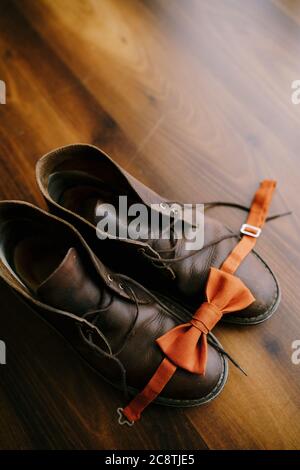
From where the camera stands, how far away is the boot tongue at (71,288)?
0.63 metres

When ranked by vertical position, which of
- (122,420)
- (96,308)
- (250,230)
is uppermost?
(250,230)

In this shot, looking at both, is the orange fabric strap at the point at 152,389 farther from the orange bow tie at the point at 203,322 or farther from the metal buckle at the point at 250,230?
the metal buckle at the point at 250,230

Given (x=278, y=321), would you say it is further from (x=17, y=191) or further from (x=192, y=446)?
(x=17, y=191)

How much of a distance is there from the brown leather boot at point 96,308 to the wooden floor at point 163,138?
6 centimetres

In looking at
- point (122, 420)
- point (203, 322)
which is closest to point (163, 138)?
point (203, 322)

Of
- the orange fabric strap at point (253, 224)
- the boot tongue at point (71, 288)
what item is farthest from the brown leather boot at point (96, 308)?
the orange fabric strap at point (253, 224)

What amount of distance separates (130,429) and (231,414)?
0.17m

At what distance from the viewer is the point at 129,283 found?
72 cm

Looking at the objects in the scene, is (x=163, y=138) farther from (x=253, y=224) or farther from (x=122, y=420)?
(x=122, y=420)

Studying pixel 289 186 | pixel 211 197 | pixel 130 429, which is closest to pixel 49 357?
pixel 130 429

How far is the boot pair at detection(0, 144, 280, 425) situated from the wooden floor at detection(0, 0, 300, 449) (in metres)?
0.05

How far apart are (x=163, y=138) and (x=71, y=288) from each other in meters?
0.42

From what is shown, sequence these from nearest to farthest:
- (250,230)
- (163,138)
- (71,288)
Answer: (71,288), (250,230), (163,138)

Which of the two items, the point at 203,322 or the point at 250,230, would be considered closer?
the point at 203,322
